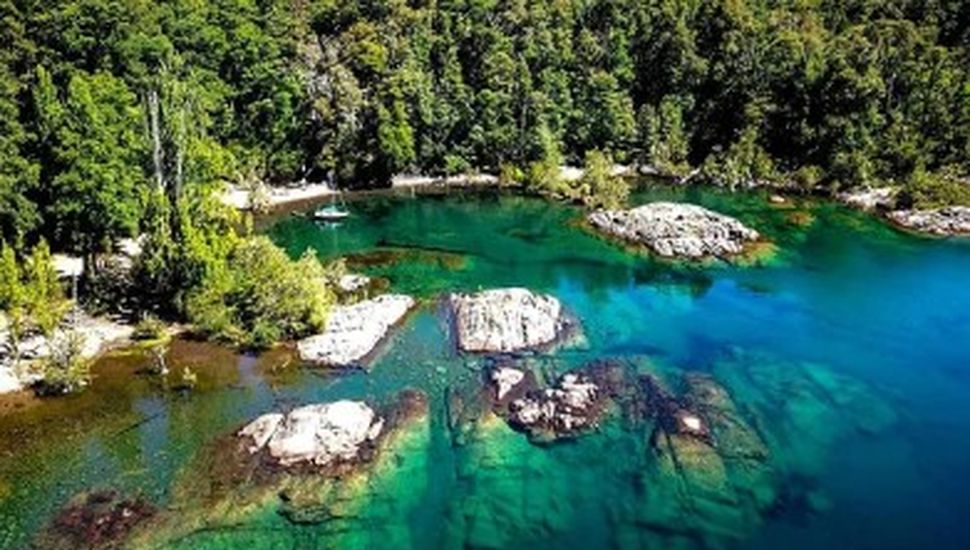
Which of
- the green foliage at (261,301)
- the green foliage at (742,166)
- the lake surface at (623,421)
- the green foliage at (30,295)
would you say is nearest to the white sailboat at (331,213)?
the lake surface at (623,421)

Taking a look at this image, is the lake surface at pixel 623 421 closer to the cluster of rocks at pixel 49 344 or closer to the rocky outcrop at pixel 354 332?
the rocky outcrop at pixel 354 332

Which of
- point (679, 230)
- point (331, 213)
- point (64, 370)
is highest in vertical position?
point (331, 213)

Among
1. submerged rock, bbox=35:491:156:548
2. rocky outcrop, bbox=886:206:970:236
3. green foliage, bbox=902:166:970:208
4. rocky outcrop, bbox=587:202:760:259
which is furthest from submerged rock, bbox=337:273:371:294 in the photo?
green foliage, bbox=902:166:970:208

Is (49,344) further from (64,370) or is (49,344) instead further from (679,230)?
(679,230)

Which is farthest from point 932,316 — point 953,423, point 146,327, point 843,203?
point 146,327

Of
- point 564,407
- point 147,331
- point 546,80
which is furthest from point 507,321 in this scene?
point 546,80

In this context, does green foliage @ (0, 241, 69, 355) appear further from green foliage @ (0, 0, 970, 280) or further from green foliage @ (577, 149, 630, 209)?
green foliage @ (577, 149, 630, 209)
